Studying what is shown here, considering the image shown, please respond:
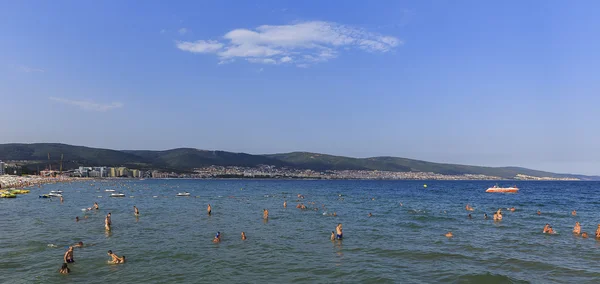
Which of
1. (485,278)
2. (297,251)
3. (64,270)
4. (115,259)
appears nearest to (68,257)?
(64,270)

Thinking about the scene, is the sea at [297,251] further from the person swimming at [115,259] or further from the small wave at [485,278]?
the person swimming at [115,259]

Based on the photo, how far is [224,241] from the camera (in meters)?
29.4

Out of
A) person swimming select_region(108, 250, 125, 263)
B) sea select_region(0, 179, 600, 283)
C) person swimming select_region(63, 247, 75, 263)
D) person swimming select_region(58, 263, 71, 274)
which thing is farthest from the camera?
person swimming select_region(108, 250, 125, 263)

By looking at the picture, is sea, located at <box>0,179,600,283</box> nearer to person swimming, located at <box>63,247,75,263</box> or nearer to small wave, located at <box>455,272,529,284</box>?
small wave, located at <box>455,272,529,284</box>

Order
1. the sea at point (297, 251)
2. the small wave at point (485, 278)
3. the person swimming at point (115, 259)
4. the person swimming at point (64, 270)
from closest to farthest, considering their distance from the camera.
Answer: the small wave at point (485, 278), the sea at point (297, 251), the person swimming at point (64, 270), the person swimming at point (115, 259)

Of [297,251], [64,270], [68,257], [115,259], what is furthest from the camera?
[297,251]

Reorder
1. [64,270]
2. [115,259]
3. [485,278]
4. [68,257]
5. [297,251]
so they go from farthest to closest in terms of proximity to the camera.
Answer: [297,251] < [115,259] < [68,257] < [64,270] < [485,278]

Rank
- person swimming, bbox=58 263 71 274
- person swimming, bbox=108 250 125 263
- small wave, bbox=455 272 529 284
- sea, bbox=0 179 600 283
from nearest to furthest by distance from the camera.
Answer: small wave, bbox=455 272 529 284 → sea, bbox=0 179 600 283 → person swimming, bbox=58 263 71 274 → person swimming, bbox=108 250 125 263

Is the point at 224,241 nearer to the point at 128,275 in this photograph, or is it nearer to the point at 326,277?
the point at 128,275

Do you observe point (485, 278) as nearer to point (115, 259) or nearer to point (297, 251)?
point (297, 251)

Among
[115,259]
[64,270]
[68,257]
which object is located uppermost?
[68,257]

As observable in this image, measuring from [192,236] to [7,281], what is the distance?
1376 centimetres

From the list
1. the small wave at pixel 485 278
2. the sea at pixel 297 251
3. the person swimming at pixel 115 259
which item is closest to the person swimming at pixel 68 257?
the sea at pixel 297 251

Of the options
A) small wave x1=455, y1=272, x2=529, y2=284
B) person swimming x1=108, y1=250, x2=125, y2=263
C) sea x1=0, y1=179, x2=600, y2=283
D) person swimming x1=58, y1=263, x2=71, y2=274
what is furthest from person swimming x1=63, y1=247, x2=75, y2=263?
small wave x1=455, y1=272, x2=529, y2=284
